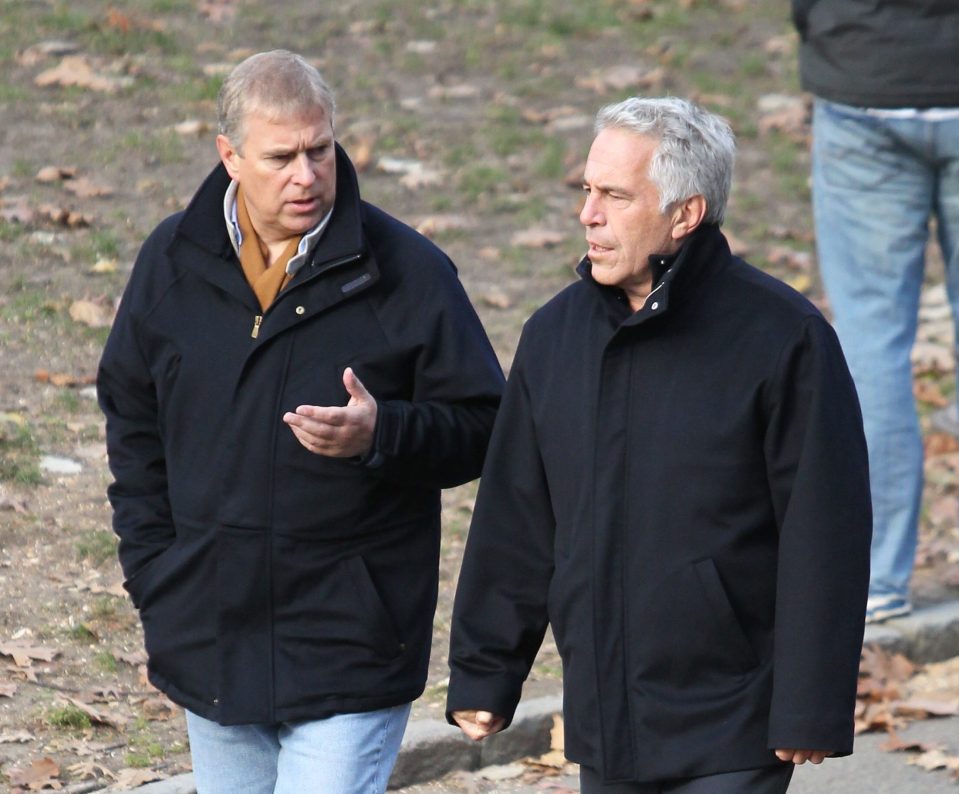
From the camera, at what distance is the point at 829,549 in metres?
3.26

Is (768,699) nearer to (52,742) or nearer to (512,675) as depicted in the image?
(512,675)

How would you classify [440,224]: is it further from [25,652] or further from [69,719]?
[69,719]

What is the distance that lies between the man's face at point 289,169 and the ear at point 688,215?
2.40 feet

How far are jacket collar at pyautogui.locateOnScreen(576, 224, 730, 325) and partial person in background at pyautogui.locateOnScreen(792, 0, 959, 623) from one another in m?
2.33

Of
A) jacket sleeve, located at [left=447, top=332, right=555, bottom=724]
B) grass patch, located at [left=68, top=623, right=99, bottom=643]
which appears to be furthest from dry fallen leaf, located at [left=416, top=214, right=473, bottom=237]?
jacket sleeve, located at [left=447, top=332, right=555, bottom=724]

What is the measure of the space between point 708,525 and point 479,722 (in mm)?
672

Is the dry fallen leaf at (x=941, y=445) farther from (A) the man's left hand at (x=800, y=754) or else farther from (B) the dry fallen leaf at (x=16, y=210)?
(A) the man's left hand at (x=800, y=754)

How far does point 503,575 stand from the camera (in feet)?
11.7

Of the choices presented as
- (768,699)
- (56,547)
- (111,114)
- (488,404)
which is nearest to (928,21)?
(488,404)

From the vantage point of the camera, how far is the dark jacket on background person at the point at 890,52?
5.47m

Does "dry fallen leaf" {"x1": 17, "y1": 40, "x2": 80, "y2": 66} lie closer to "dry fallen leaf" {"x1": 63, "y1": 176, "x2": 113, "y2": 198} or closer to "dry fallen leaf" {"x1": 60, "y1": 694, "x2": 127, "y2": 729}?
"dry fallen leaf" {"x1": 63, "y1": 176, "x2": 113, "y2": 198}

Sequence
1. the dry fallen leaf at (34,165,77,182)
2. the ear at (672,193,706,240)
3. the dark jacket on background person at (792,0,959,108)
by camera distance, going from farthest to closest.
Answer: the dry fallen leaf at (34,165,77,182)
the dark jacket on background person at (792,0,959,108)
the ear at (672,193,706,240)

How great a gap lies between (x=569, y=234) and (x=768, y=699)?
6.09 metres

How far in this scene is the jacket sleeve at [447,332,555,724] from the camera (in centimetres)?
354
